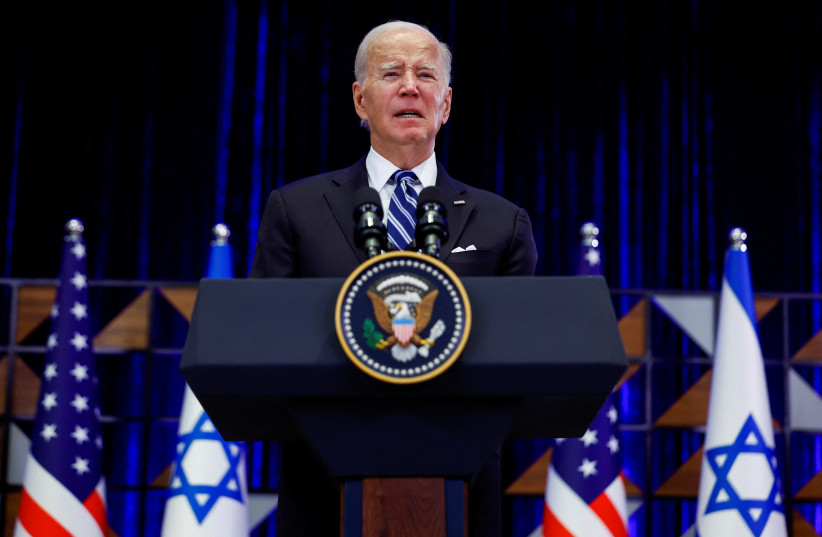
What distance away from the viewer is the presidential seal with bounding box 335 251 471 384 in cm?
109

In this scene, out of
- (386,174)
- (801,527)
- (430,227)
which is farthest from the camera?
(801,527)

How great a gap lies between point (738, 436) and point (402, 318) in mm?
2589

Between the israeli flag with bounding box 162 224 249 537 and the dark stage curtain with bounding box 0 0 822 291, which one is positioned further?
the dark stage curtain with bounding box 0 0 822 291

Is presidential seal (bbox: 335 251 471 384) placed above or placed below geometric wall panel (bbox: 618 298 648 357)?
below

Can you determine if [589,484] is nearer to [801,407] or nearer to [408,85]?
[801,407]

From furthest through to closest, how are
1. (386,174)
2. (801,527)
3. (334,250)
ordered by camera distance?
(801,527)
(386,174)
(334,250)

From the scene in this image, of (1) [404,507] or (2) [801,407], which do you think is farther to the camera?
(2) [801,407]

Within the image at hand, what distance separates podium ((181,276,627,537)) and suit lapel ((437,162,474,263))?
0.39 m

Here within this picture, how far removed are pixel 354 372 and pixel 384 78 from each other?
2.36 ft

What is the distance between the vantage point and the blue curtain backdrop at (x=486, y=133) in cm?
493

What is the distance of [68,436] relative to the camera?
11.1 ft

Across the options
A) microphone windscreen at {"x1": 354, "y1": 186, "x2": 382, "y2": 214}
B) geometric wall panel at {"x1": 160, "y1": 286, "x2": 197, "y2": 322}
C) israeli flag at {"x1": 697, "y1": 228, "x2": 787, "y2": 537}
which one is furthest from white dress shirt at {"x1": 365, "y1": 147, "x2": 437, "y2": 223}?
geometric wall panel at {"x1": 160, "y1": 286, "x2": 197, "y2": 322}

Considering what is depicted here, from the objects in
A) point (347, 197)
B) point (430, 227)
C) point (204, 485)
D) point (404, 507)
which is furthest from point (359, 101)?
point (204, 485)

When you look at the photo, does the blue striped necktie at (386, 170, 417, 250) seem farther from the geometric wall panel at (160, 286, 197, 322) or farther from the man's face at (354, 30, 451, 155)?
the geometric wall panel at (160, 286, 197, 322)
